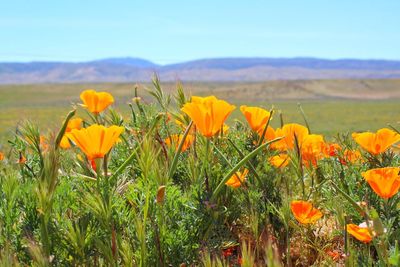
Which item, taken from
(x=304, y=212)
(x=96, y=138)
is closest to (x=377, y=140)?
(x=304, y=212)

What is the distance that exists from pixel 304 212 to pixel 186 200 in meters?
0.32

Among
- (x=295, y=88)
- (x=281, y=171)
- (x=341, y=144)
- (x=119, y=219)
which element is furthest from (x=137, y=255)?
(x=295, y=88)

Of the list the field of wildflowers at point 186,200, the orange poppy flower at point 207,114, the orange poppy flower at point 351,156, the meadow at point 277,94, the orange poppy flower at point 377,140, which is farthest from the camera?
the meadow at point 277,94

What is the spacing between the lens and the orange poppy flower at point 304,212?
53.4 inches

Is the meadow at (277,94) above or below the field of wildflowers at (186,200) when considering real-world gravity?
below

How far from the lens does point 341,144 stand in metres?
1.87

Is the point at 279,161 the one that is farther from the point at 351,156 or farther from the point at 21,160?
the point at 21,160

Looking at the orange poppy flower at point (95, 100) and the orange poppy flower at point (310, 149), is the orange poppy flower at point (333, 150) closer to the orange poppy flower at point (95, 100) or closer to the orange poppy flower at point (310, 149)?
the orange poppy flower at point (310, 149)

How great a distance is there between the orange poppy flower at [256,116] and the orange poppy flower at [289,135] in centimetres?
9

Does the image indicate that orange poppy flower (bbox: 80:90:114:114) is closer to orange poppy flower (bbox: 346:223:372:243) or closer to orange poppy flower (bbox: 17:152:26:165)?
orange poppy flower (bbox: 17:152:26:165)

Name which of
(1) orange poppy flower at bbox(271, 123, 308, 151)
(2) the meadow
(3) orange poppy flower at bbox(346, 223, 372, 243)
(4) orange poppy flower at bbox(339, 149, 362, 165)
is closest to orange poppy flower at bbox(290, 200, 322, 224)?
(3) orange poppy flower at bbox(346, 223, 372, 243)

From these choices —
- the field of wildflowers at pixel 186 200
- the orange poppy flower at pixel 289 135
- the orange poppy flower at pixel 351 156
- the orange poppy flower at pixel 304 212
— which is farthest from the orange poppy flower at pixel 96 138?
the orange poppy flower at pixel 351 156

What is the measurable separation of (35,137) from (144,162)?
32cm

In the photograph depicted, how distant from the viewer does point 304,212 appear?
138 cm
